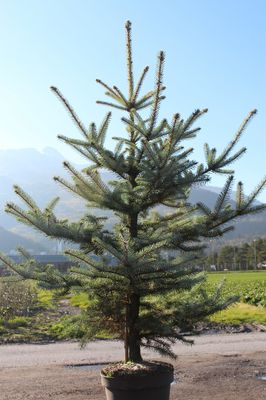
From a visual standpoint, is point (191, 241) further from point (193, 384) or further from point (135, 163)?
point (193, 384)

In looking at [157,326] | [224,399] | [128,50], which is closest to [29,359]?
[224,399]

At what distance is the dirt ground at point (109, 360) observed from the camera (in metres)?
7.91

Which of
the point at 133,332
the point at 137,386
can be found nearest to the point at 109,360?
the point at 133,332

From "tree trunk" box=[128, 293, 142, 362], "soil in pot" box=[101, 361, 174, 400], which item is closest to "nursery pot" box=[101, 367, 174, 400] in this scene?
"soil in pot" box=[101, 361, 174, 400]

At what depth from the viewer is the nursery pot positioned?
5.78 m

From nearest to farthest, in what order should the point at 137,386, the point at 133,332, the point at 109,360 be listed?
the point at 137,386, the point at 133,332, the point at 109,360

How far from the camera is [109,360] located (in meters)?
11.3

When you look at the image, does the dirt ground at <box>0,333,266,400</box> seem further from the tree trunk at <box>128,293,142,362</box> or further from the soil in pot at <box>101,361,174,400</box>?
the soil in pot at <box>101,361,174,400</box>

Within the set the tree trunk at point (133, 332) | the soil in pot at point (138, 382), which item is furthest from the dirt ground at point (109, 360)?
the soil in pot at point (138, 382)

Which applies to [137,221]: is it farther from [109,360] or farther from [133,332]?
[109,360]

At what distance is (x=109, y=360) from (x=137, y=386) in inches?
227

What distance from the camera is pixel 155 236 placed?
5902 millimetres

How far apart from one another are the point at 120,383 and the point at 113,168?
2.62 m

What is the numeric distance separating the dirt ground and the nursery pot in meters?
1.84
